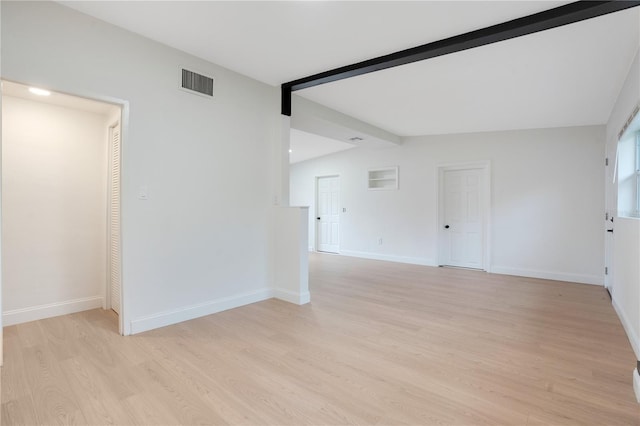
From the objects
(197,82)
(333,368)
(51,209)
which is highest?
(197,82)

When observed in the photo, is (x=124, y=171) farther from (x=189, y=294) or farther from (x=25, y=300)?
(x=25, y=300)

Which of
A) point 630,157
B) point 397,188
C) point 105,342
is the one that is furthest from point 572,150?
point 105,342

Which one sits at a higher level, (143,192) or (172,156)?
(172,156)

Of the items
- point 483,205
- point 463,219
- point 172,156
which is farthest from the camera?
point 463,219

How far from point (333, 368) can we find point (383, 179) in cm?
545

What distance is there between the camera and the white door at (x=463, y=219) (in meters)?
6.21

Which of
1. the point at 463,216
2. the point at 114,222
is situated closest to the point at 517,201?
the point at 463,216

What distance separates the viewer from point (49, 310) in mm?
3402

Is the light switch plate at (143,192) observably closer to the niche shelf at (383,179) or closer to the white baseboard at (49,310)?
the white baseboard at (49,310)

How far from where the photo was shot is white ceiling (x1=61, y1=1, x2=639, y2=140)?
2.48 m

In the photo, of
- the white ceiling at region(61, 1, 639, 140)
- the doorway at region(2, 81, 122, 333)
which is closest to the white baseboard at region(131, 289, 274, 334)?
the doorway at region(2, 81, 122, 333)

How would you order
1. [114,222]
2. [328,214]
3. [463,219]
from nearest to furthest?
[114,222] → [463,219] → [328,214]

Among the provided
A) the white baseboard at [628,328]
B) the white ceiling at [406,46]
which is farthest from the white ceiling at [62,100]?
the white baseboard at [628,328]

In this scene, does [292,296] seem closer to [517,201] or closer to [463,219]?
[463,219]
